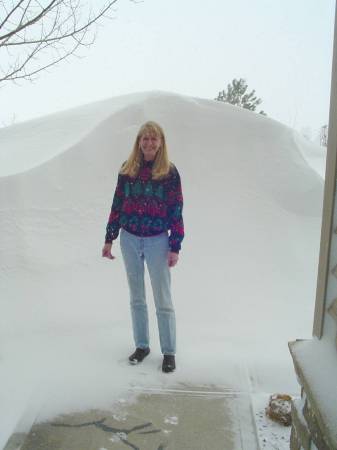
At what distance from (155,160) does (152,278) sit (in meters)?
0.75

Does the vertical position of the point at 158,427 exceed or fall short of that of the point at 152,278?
it falls short

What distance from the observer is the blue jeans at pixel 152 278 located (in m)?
2.68

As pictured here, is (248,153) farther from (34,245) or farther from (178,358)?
(178,358)

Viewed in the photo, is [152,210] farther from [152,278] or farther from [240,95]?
[240,95]

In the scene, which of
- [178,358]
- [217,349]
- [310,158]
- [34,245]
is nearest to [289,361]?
[217,349]

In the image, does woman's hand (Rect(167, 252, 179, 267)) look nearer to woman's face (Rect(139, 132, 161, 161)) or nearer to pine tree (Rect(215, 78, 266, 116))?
woman's face (Rect(139, 132, 161, 161))

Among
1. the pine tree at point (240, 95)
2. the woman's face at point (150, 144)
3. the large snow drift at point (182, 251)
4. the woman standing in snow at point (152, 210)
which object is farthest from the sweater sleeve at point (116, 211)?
the pine tree at point (240, 95)

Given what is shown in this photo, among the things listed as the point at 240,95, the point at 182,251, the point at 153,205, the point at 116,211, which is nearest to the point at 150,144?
the point at 153,205

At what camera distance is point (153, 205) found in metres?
2.65

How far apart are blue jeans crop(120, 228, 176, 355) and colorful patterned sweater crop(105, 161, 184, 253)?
0.19ft

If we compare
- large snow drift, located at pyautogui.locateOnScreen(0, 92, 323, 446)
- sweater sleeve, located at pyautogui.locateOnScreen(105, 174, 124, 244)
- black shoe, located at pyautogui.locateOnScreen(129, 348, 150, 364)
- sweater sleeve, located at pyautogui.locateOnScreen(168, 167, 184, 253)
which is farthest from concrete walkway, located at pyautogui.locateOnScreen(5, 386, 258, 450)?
sweater sleeve, located at pyautogui.locateOnScreen(105, 174, 124, 244)

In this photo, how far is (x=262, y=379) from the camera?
2736mm

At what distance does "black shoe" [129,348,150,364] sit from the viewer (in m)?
2.87

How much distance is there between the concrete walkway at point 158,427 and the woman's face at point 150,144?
147 cm
